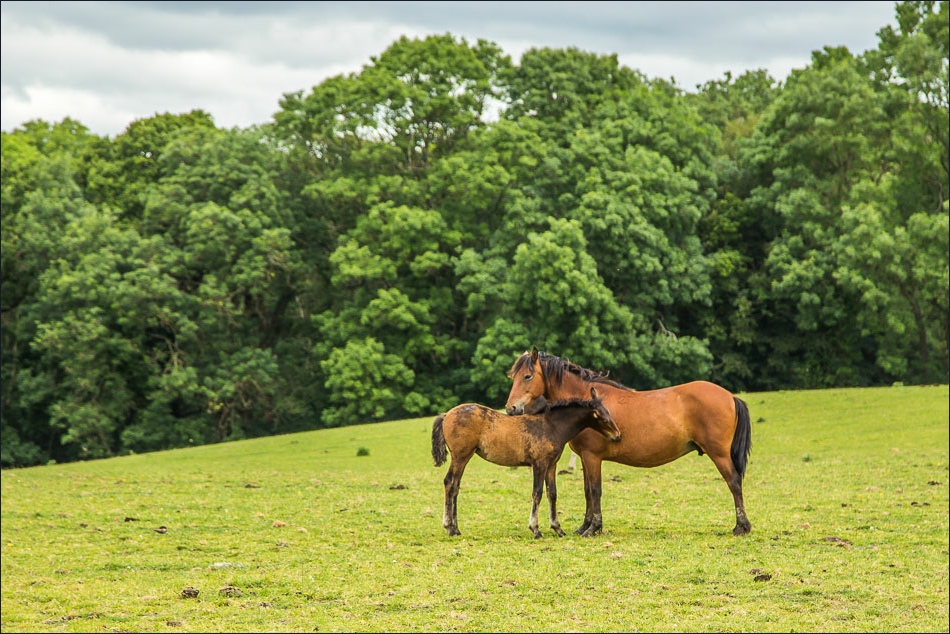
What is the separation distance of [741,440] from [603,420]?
1.92 m

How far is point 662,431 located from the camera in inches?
549

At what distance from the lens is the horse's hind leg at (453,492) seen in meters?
14.0

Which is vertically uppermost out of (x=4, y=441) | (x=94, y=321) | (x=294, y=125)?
(x=294, y=125)

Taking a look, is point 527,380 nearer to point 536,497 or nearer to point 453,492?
point 536,497

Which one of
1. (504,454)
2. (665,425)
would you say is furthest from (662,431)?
(504,454)

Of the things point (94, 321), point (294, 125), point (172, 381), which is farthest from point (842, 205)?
point (94, 321)

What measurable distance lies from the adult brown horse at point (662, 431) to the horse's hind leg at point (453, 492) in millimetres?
1261

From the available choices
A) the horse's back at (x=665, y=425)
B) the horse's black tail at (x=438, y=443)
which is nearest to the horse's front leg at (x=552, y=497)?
the horse's back at (x=665, y=425)

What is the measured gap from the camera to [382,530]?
15242mm

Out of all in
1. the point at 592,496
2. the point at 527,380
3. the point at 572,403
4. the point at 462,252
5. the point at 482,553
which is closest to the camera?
the point at 482,553

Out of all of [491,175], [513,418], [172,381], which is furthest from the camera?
[491,175]

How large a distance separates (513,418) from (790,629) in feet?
17.9

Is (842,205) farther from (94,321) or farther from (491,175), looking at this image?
(94,321)

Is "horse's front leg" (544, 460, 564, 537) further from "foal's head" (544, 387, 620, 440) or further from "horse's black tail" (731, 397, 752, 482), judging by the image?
"horse's black tail" (731, 397, 752, 482)
